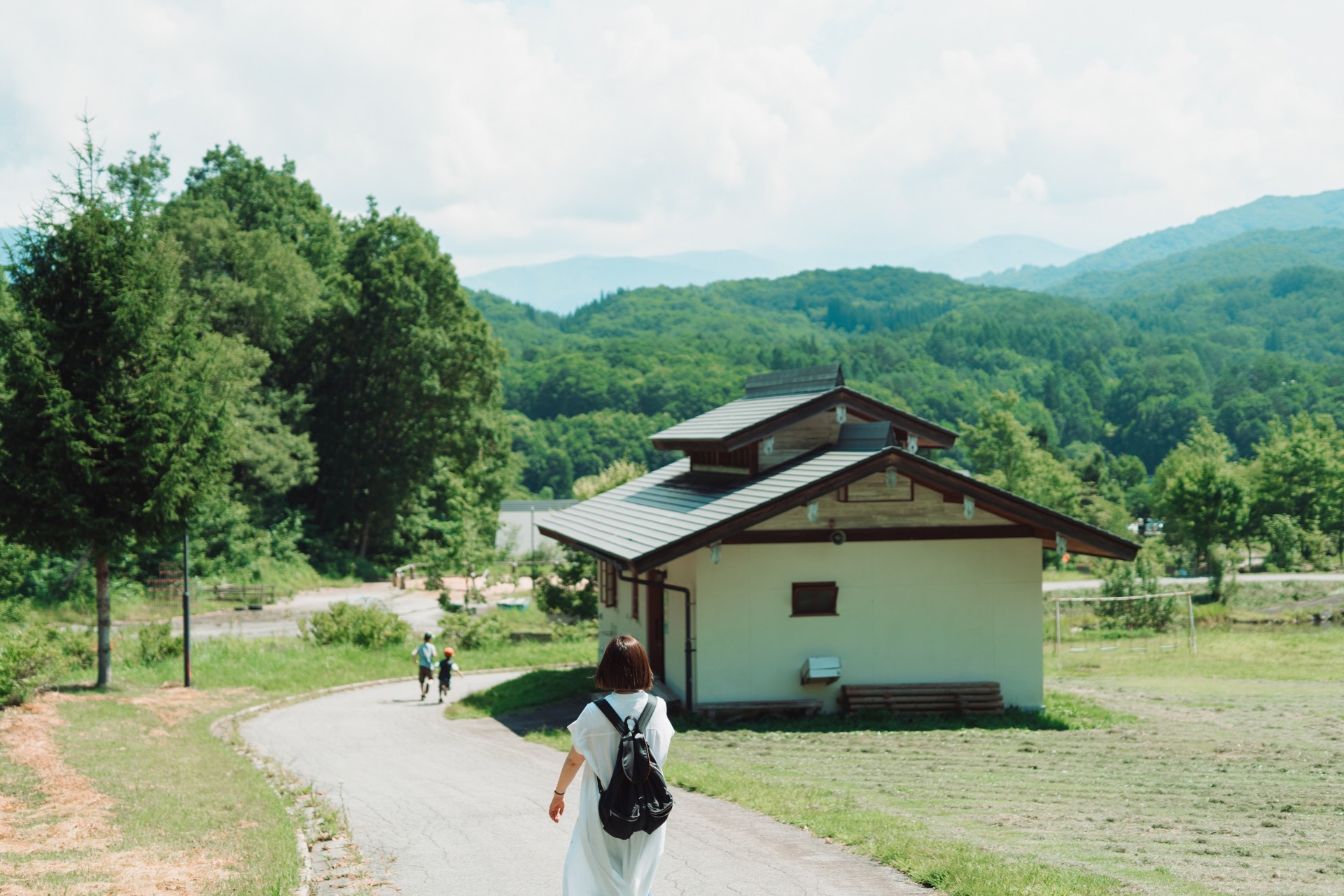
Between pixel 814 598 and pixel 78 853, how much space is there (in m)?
12.4

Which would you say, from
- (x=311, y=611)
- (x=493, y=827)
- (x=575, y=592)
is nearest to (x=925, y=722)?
(x=493, y=827)

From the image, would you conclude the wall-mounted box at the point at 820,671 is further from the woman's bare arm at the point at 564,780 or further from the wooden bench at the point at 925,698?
the woman's bare arm at the point at 564,780

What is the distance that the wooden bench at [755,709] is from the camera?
60.8ft

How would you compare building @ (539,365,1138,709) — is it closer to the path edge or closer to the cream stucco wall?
the cream stucco wall

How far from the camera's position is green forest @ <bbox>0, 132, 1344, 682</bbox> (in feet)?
69.8

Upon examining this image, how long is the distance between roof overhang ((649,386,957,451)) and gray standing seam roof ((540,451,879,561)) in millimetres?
835

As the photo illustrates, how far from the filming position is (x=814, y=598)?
19188 millimetres

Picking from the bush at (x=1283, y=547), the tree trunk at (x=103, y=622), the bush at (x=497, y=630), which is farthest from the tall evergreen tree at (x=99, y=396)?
the bush at (x=1283, y=547)

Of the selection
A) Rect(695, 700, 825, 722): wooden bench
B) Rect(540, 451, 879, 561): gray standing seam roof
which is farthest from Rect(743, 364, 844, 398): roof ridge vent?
Rect(695, 700, 825, 722): wooden bench

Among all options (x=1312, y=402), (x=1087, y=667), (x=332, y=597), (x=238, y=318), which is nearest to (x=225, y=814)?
(x=1087, y=667)

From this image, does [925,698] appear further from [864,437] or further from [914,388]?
[914,388]

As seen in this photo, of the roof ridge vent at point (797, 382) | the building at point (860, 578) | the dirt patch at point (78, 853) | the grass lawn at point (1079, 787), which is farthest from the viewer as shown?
the roof ridge vent at point (797, 382)

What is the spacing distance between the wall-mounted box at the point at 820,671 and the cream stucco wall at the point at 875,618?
0.17 metres

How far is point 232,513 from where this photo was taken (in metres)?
50.6
